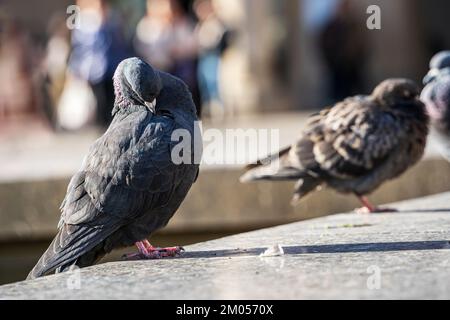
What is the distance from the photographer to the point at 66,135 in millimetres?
16094

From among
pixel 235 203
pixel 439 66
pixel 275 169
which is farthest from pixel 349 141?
pixel 235 203

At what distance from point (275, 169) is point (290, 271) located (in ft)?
10.6

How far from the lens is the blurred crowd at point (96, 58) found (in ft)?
43.6

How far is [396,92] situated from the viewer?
7695 mm

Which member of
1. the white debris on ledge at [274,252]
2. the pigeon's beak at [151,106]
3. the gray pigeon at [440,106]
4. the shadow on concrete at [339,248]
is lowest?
the shadow on concrete at [339,248]

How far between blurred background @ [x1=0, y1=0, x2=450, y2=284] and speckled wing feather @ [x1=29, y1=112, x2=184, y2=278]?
13.1 feet

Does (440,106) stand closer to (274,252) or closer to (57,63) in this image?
(274,252)

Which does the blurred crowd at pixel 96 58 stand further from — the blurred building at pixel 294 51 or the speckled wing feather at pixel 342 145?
the speckled wing feather at pixel 342 145

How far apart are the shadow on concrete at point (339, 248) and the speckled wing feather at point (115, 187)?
1.22 feet

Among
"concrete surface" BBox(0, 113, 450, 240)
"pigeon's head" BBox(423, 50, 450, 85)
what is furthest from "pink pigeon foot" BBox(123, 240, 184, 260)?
"concrete surface" BBox(0, 113, 450, 240)

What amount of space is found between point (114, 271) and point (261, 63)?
14.4m

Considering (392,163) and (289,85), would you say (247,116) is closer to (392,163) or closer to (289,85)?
(289,85)

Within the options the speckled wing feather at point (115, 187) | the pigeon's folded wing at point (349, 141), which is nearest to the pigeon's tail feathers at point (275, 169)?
the pigeon's folded wing at point (349, 141)
